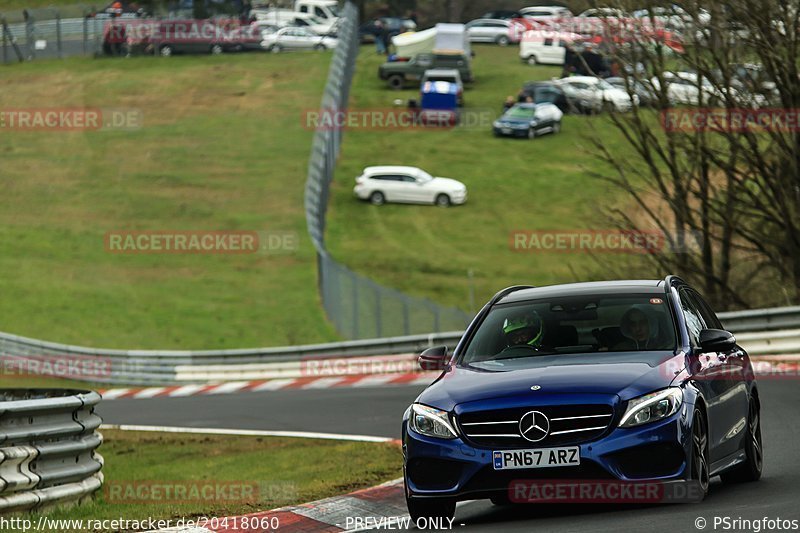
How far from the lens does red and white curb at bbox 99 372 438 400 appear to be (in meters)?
25.0

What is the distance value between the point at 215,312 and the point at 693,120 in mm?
19493

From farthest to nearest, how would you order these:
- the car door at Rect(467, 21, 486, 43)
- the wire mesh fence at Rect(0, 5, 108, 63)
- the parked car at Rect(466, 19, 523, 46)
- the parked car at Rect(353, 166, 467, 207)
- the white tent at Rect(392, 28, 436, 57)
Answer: the car door at Rect(467, 21, 486, 43)
the parked car at Rect(466, 19, 523, 46)
the white tent at Rect(392, 28, 436, 57)
the wire mesh fence at Rect(0, 5, 108, 63)
the parked car at Rect(353, 166, 467, 207)

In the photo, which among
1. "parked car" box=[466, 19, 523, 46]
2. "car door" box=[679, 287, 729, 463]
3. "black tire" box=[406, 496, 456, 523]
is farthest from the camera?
"parked car" box=[466, 19, 523, 46]

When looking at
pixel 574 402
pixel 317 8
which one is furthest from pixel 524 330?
pixel 317 8

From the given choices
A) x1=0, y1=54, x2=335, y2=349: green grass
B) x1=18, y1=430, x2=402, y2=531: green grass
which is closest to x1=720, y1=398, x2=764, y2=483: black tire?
x1=18, y1=430, x2=402, y2=531: green grass

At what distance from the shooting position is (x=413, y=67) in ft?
251

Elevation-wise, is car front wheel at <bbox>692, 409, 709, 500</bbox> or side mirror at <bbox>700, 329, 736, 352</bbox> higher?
side mirror at <bbox>700, 329, 736, 352</bbox>

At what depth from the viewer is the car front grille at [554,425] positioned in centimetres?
816

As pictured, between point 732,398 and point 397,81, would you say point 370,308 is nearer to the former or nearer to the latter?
point 732,398

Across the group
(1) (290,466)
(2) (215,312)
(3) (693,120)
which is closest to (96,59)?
(2) (215,312)

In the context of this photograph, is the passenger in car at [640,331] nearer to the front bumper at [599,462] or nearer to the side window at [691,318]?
the side window at [691,318]

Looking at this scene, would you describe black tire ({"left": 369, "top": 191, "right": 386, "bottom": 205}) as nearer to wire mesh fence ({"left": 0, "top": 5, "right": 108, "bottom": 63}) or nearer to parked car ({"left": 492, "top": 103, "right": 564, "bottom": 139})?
parked car ({"left": 492, "top": 103, "right": 564, "bottom": 139})

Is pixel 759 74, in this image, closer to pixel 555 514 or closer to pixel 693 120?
pixel 693 120

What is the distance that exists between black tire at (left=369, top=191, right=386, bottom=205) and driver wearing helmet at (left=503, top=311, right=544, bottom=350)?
4713cm
